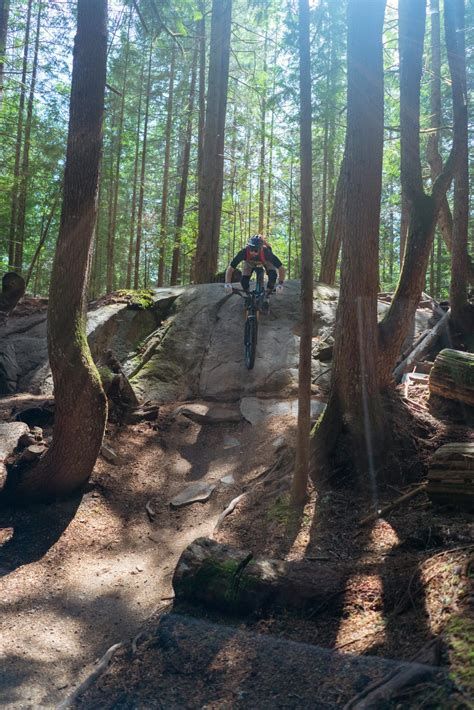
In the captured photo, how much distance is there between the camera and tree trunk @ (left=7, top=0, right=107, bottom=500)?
615cm

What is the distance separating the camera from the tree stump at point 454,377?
641 centimetres

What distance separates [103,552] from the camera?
5.57 metres

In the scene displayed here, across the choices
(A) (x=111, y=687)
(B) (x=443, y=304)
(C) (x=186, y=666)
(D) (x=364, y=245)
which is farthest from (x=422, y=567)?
(B) (x=443, y=304)

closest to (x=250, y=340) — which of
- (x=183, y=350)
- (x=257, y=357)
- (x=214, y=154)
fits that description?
(x=257, y=357)

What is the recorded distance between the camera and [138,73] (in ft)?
68.9

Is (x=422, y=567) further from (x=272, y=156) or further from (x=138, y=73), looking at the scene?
(x=272, y=156)

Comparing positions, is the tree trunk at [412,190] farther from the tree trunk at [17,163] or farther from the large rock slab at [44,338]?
the tree trunk at [17,163]

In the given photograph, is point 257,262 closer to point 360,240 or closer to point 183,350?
point 183,350

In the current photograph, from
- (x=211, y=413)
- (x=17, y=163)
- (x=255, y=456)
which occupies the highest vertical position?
(x=17, y=163)

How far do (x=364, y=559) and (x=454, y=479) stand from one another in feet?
3.58

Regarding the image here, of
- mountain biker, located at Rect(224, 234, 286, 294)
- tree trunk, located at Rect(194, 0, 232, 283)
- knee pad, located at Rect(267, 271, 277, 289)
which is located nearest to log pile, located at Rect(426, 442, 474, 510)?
mountain biker, located at Rect(224, 234, 286, 294)

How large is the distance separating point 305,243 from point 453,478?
260 centimetres

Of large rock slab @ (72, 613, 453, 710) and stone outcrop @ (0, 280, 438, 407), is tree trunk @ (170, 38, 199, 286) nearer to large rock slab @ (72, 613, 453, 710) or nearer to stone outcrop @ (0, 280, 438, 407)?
stone outcrop @ (0, 280, 438, 407)

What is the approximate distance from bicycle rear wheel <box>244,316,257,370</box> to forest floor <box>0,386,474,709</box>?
1971 mm
